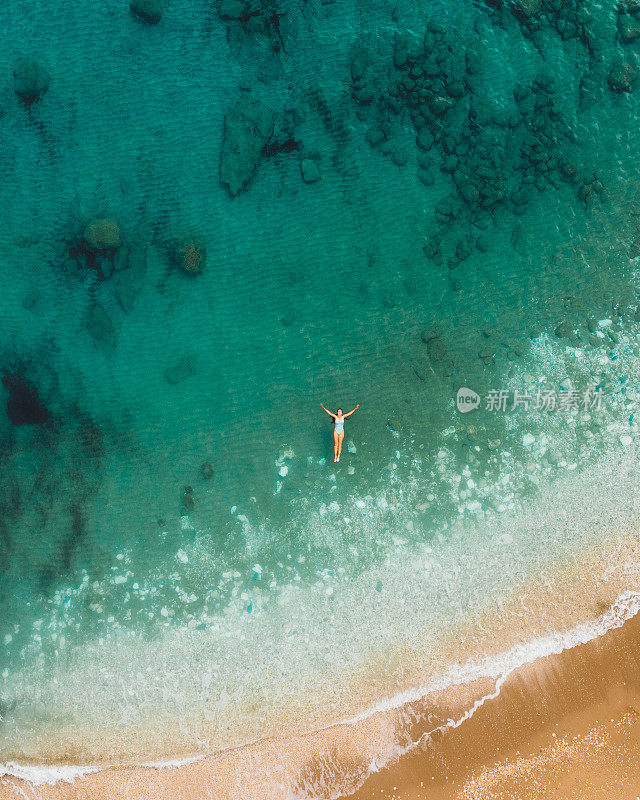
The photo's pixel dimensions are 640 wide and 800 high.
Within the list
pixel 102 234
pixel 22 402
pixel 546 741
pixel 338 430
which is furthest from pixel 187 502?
pixel 546 741

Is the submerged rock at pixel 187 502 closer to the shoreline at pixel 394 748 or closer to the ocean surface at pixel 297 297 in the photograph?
the ocean surface at pixel 297 297

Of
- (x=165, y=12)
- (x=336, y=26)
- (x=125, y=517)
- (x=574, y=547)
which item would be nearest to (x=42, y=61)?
(x=165, y=12)

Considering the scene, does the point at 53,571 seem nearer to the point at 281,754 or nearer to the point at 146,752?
the point at 146,752

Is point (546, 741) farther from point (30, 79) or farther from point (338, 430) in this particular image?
point (30, 79)

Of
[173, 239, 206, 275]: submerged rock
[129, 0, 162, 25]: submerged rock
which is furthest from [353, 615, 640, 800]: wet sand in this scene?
[129, 0, 162, 25]: submerged rock

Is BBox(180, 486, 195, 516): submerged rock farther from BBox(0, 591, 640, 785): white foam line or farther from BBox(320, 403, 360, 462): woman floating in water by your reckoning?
BBox(0, 591, 640, 785): white foam line

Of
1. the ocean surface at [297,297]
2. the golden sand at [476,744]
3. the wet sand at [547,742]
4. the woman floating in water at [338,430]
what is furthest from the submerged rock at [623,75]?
the wet sand at [547,742]
